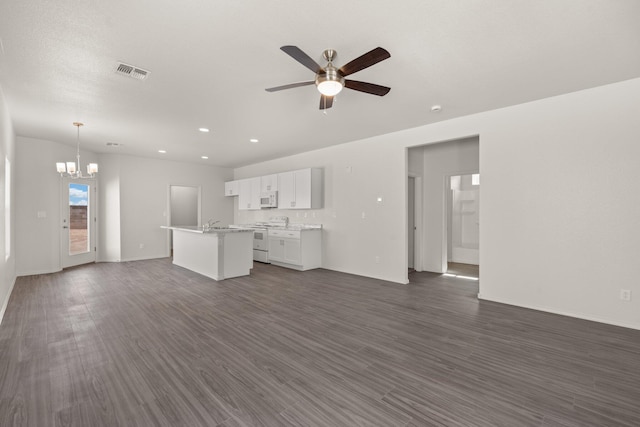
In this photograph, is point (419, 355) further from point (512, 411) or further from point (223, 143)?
point (223, 143)

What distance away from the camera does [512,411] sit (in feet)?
6.03

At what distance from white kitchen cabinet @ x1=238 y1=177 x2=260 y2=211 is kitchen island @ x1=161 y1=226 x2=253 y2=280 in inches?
88.4

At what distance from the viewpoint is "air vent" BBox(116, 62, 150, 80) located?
2.84 meters

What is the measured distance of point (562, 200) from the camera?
3545 millimetres

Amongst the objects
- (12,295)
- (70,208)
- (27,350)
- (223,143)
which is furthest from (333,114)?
(70,208)

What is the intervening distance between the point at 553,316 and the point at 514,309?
15.5 inches

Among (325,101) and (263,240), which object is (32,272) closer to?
(263,240)

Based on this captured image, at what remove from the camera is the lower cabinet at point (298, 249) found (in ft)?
20.2

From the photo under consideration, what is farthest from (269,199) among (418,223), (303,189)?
→ (418,223)

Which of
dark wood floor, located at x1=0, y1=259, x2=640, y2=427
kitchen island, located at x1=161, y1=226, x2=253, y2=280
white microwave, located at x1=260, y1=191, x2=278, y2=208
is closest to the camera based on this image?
dark wood floor, located at x1=0, y1=259, x2=640, y2=427

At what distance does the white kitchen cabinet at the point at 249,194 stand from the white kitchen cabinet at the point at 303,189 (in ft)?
4.17

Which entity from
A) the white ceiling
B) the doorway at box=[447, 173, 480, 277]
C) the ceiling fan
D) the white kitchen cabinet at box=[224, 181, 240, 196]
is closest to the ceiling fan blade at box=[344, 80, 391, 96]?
the ceiling fan

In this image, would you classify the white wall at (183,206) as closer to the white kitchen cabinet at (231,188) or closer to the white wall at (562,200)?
the white kitchen cabinet at (231,188)

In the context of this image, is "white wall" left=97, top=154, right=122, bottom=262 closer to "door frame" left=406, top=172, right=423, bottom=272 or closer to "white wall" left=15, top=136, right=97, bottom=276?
"white wall" left=15, top=136, right=97, bottom=276
